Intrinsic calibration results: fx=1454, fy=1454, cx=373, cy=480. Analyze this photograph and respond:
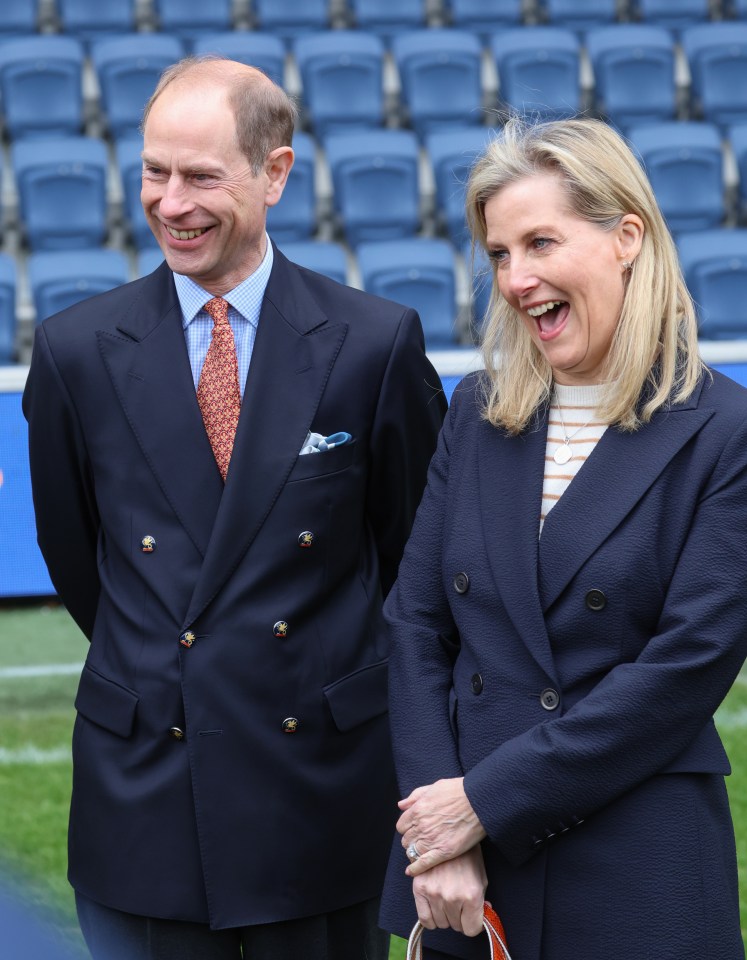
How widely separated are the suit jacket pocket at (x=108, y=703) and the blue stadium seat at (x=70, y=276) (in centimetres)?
492

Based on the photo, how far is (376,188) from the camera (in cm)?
852

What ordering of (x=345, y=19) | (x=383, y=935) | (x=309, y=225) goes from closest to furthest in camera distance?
(x=383, y=935)
(x=309, y=225)
(x=345, y=19)

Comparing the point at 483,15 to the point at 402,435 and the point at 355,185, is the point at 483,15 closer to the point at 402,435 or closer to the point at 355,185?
the point at 355,185

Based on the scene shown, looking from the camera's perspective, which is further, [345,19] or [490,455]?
[345,19]

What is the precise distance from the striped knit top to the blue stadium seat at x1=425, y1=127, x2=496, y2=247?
21.0ft

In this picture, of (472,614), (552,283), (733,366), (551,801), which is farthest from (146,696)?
(733,366)

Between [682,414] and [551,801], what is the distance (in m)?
0.53

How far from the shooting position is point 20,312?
7.77 metres

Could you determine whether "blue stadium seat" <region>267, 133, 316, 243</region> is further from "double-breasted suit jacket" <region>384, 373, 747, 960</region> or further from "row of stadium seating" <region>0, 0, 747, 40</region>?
"double-breasted suit jacket" <region>384, 373, 747, 960</region>

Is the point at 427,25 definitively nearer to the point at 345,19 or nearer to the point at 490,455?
the point at 345,19

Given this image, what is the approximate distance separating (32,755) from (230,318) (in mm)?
2705

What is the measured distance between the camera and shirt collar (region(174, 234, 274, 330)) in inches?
93.4

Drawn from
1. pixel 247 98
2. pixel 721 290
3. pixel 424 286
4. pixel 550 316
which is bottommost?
pixel 721 290

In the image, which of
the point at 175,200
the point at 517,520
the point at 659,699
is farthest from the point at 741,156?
the point at 659,699
